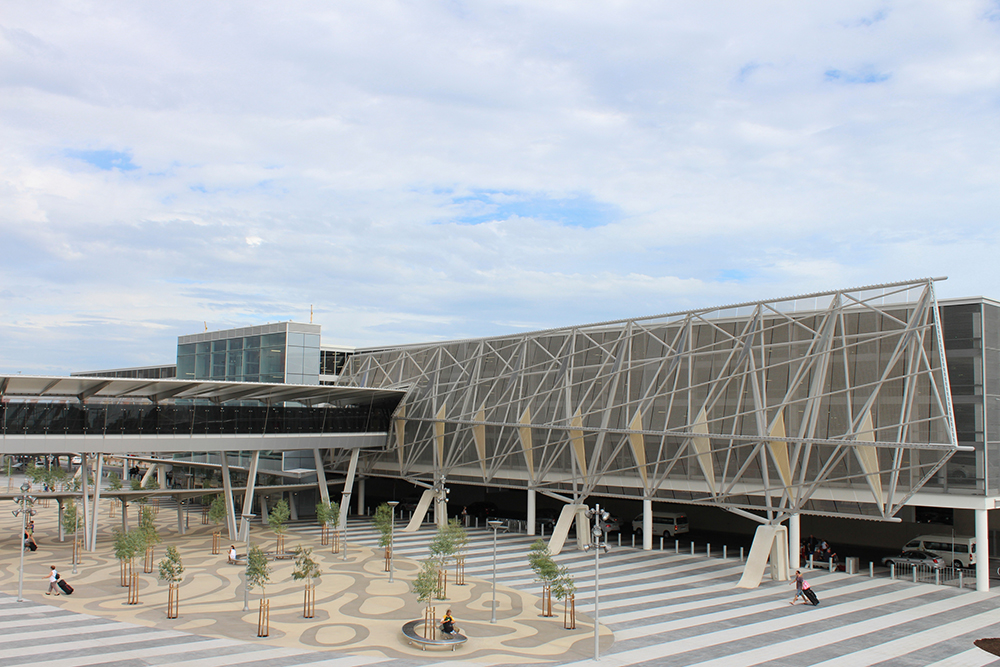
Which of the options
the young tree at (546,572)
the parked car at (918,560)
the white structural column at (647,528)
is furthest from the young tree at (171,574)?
the parked car at (918,560)

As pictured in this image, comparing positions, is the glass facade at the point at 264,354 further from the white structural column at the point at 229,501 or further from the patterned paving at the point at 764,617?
the patterned paving at the point at 764,617

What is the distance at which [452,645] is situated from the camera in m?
26.1

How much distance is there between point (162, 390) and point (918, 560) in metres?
42.9

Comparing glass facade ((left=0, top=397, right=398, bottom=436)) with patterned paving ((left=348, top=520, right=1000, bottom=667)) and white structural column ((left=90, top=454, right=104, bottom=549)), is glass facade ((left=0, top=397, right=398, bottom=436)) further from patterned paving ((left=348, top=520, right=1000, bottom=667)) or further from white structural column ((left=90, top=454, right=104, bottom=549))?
patterned paving ((left=348, top=520, right=1000, bottom=667))

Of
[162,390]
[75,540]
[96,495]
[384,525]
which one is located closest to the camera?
[75,540]

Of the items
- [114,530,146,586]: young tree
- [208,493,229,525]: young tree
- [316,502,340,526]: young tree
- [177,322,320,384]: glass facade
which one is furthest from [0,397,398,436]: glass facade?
[114,530,146,586]: young tree

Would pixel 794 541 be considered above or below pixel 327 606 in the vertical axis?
above

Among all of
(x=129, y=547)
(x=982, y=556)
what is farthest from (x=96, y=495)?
Result: (x=982, y=556)

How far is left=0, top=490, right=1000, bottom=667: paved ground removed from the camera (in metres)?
25.6

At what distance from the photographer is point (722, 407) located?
42219mm

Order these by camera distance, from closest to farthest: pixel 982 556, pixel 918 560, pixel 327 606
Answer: pixel 327 606 < pixel 982 556 < pixel 918 560

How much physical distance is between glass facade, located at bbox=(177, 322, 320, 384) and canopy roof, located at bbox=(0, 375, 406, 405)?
6681 millimetres

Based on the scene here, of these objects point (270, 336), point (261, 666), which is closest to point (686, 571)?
point (261, 666)

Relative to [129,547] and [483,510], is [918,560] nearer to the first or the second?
[483,510]
